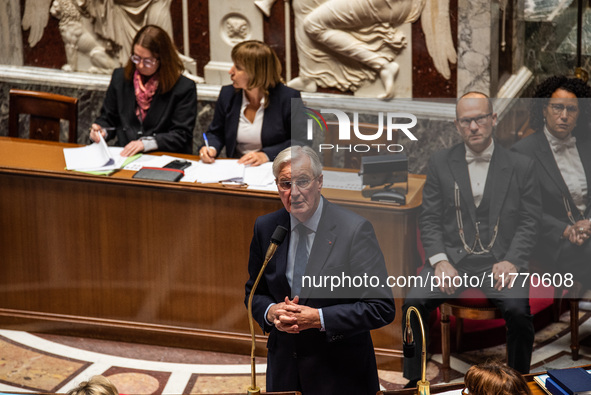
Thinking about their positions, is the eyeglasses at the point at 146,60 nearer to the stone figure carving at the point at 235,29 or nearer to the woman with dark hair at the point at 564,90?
the stone figure carving at the point at 235,29

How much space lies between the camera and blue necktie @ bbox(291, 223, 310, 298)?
352cm

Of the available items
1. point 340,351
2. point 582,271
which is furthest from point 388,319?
point 582,271

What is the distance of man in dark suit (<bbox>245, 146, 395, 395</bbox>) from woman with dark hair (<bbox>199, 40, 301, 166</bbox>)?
1932 millimetres

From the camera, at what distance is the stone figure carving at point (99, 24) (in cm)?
736

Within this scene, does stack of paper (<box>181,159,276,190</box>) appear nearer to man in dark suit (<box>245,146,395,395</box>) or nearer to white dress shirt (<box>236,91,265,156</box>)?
white dress shirt (<box>236,91,265,156</box>)

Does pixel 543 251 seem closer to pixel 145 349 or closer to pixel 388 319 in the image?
pixel 388 319

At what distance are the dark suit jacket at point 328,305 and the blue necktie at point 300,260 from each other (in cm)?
3

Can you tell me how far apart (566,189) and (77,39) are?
16.0 ft

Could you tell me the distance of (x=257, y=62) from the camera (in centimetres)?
545

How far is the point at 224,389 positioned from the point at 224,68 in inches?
124

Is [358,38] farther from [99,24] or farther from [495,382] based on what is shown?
[495,382]

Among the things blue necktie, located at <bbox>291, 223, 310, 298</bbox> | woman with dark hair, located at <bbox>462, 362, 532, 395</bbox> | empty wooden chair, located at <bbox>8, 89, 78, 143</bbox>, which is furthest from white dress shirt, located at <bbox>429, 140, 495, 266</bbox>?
empty wooden chair, located at <bbox>8, 89, 78, 143</bbox>

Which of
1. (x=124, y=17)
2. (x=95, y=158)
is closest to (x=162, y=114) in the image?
(x=95, y=158)

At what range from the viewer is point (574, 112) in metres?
4.14
